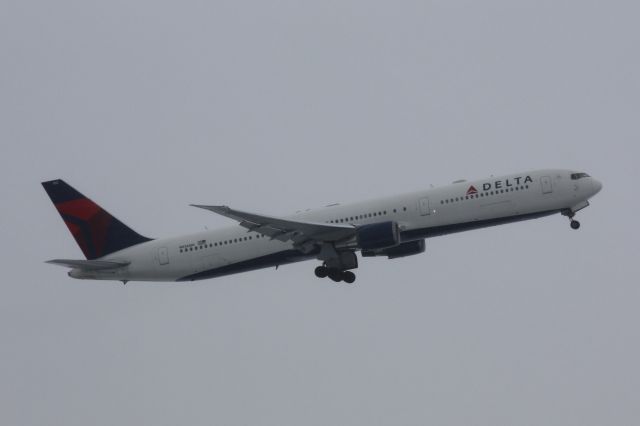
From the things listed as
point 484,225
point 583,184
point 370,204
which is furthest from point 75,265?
point 583,184

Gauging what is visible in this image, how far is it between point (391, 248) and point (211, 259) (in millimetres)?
10300

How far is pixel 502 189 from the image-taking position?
55.7 metres

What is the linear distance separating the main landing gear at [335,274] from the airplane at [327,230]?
0.06 meters

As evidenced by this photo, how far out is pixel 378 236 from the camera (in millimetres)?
55438

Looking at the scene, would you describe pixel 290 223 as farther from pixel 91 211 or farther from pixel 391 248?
pixel 91 211

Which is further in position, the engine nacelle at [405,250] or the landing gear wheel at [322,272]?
the engine nacelle at [405,250]

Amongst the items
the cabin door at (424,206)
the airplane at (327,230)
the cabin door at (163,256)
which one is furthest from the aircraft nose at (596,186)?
the cabin door at (163,256)

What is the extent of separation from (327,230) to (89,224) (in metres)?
16.2

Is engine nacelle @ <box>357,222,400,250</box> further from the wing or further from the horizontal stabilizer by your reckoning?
the horizontal stabilizer

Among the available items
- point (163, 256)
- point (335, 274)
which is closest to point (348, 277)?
point (335, 274)

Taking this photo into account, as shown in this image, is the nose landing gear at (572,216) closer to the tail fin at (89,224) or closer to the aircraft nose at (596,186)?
the aircraft nose at (596,186)

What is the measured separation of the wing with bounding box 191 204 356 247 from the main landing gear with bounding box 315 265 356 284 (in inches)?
96.7

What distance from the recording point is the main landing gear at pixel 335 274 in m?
59.7

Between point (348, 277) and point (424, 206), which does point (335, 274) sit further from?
point (424, 206)
